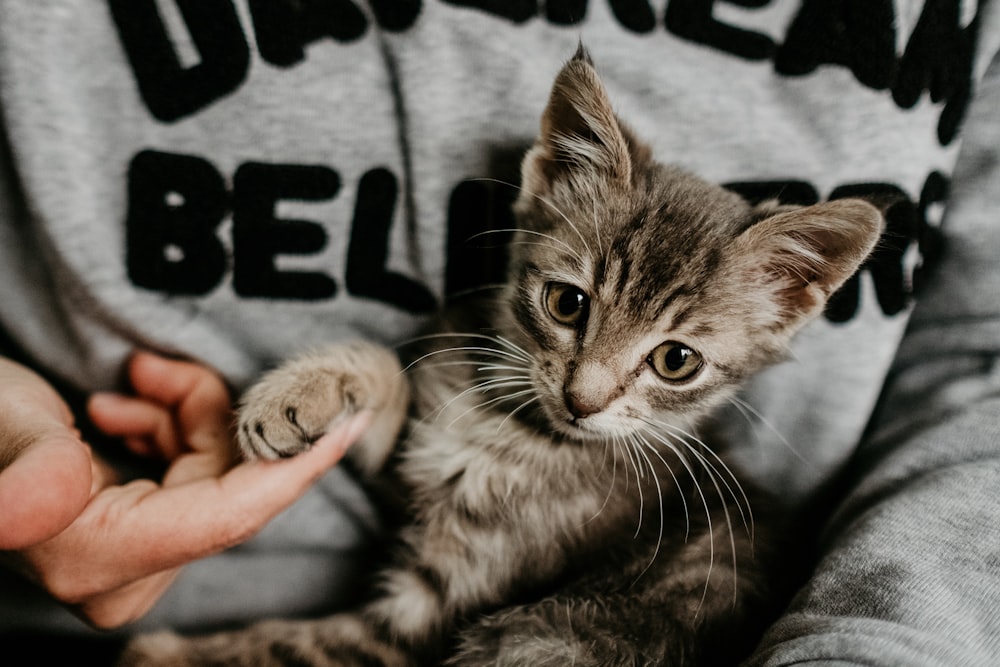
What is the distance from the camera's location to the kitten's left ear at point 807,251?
759mm

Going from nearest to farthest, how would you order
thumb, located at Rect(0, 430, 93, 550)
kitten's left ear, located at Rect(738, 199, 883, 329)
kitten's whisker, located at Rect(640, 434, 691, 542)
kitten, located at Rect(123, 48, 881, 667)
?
thumb, located at Rect(0, 430, 93, 550)
kitten's left ear, located at Rect(738, 199, 883, 329)
kitten, located at Rect(123, 48, 881, 667)
kitten's whisker, located at Rect(640, 434, 691, 542)

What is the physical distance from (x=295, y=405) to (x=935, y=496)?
89 centimetres

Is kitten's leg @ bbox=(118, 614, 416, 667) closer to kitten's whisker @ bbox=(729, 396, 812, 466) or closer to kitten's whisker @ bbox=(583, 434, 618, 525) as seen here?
kitten's whisker @ bbox=(583, 434, 618, 525)

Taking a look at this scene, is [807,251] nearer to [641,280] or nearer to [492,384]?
[641,280]

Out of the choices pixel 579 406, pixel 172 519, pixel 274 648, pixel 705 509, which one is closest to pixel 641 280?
pixel 579 406

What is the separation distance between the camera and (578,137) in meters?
0.92

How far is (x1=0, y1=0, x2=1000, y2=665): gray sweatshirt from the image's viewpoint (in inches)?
33.9

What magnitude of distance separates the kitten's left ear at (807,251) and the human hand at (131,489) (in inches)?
26.2

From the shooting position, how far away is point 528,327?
938 mm

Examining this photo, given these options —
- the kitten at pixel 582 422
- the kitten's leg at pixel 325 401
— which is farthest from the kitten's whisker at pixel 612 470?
the kitten's leg at pixel 325 401

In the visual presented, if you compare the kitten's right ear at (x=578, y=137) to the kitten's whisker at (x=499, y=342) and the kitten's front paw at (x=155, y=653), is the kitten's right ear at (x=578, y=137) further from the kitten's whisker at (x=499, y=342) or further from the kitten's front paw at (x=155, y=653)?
the kitten's front paw at (x=155, y=653)

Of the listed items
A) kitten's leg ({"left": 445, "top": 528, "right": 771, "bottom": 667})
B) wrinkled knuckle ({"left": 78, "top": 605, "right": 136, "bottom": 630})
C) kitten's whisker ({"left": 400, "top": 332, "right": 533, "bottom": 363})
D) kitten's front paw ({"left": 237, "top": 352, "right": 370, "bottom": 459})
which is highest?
kitten's whisker ({"left": 400, "top": 332, "right": 533, "bottom": 363})

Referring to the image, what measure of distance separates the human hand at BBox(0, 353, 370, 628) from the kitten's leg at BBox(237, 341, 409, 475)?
0.03m

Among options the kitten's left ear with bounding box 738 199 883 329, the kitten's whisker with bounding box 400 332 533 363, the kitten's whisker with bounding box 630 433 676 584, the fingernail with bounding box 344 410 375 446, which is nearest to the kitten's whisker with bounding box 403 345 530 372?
the kitten's whisker with bounding box 400 332 533 363
